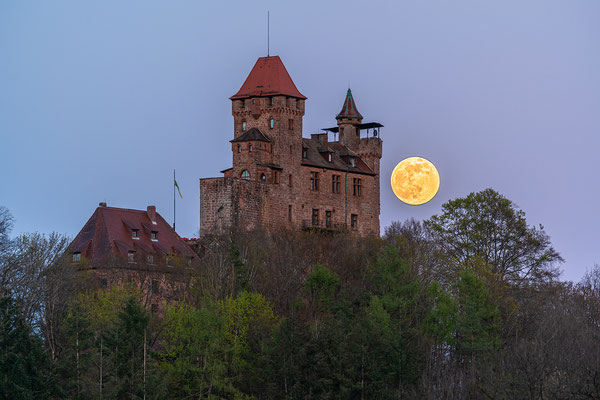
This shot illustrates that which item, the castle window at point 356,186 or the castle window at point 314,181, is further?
the castle window at point 356,186

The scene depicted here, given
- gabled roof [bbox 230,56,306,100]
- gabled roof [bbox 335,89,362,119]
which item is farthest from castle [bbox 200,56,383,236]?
gabled roof [bbox 335,89,362,119]

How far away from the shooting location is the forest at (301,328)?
257 feet

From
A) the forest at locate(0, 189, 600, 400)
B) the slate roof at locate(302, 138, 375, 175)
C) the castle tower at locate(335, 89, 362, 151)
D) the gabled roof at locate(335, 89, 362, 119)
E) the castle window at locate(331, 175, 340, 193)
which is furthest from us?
the gabled roof at locate(335, 89, 362, 119)

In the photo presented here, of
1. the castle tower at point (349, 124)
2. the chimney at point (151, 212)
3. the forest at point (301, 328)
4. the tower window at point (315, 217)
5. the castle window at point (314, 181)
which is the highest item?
the castle tower at point (349, 124)

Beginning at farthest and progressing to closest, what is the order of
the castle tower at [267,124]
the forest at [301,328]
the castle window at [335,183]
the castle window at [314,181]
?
the castle window at [335,183] → the castle window at [314,181] → the castle tower at [267,124] → the forest at [301,328]

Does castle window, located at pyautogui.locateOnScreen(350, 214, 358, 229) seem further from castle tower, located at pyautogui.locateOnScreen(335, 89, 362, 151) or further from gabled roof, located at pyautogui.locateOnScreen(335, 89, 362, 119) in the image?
gabled roof, located at pyautogui.locateOnScreen(335, 89, 362, 119)

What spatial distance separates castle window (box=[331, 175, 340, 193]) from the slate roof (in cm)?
69

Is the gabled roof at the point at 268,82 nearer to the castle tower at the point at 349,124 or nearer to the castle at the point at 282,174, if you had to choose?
the castle at the point at 282,174

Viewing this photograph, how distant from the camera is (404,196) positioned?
12012 cm

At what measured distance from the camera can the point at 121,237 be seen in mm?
103688

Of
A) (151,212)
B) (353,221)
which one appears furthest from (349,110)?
(151,212)

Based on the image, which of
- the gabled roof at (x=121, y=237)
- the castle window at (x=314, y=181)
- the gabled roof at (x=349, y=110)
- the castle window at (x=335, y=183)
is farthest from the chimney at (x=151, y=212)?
the gabled roof at (x=349, y=110)

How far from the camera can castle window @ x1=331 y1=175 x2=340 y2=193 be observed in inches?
4751

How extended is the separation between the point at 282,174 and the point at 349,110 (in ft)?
46.4
